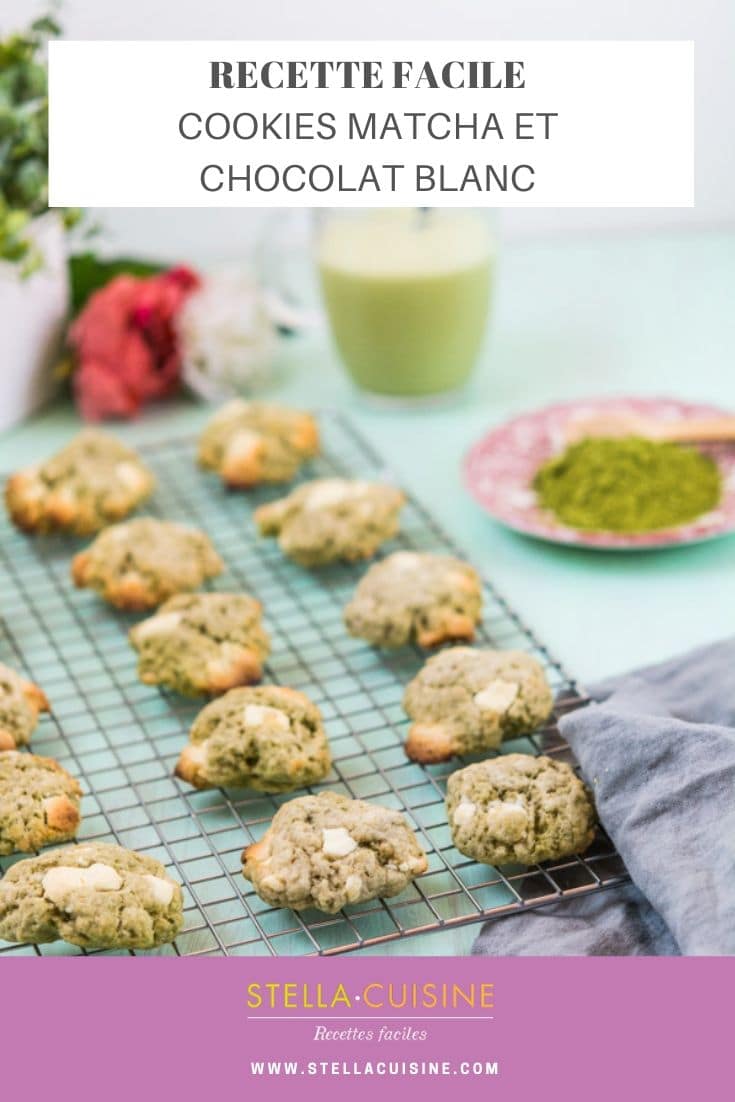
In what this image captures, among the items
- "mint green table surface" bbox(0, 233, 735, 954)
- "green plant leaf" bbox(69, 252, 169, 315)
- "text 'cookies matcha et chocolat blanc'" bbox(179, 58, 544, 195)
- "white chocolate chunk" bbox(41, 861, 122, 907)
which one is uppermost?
"text 'cookies matcha et chocolat blanc'" bbox(179, 58, 544, 195)

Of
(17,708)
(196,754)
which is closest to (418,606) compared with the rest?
(196,754)

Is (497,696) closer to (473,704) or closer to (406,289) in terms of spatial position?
(473,704)

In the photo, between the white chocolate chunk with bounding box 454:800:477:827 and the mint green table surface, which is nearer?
the white chocolate chunk with bounding box 454:800:477:827

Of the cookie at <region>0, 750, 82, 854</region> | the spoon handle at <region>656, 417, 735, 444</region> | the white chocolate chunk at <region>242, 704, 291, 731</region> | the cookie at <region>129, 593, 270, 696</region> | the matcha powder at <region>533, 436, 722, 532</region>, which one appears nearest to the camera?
the cookie at <region>0, 750, 82, 854</region>

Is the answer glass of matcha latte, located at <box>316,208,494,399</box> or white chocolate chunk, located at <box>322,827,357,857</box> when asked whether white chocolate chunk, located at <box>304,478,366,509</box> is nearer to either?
glass of matcha latte, located at <box>316,208,494,399</box>


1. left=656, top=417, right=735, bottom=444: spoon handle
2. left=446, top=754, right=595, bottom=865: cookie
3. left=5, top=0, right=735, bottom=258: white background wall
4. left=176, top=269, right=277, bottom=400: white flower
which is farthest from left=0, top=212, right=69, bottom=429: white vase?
left=446, top=754, right=595, bottom=865: cookie

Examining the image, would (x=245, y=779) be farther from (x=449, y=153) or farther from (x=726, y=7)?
(x=726, y=7)

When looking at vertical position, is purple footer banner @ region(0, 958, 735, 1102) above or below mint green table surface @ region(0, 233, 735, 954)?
above

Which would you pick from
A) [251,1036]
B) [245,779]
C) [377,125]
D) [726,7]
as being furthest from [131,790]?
[726,7]

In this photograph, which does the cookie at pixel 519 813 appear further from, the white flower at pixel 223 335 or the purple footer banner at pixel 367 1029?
the white flower at pixel 223 335
